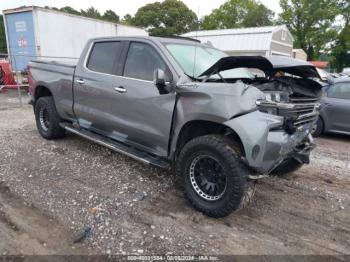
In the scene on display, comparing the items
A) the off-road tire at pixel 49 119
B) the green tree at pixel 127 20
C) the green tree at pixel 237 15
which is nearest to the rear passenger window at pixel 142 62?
the off-road tire at pixel 49 119

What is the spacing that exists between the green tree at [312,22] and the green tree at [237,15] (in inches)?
316

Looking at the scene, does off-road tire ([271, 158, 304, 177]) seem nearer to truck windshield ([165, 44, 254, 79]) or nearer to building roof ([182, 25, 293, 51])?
truck windshield ([165, 44, 254, 79])

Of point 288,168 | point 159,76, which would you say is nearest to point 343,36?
point 288,168

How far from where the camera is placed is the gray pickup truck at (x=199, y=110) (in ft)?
10.1

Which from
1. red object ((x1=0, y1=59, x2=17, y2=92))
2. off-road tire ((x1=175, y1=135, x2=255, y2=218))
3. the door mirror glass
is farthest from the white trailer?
off-road tire ((x1=175, y1=135, x2=255, y2=218))

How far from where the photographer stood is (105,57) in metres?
4.71

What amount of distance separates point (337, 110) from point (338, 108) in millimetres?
49

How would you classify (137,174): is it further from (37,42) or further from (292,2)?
(292,2)

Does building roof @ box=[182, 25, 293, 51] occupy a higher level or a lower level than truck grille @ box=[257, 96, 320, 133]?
higher

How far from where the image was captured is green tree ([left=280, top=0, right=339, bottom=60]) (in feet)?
128

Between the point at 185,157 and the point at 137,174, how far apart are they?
1199 millimetres

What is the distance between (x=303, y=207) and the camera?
147 inches

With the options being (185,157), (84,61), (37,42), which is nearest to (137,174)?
(185,157)

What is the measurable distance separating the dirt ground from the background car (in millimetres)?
2294
